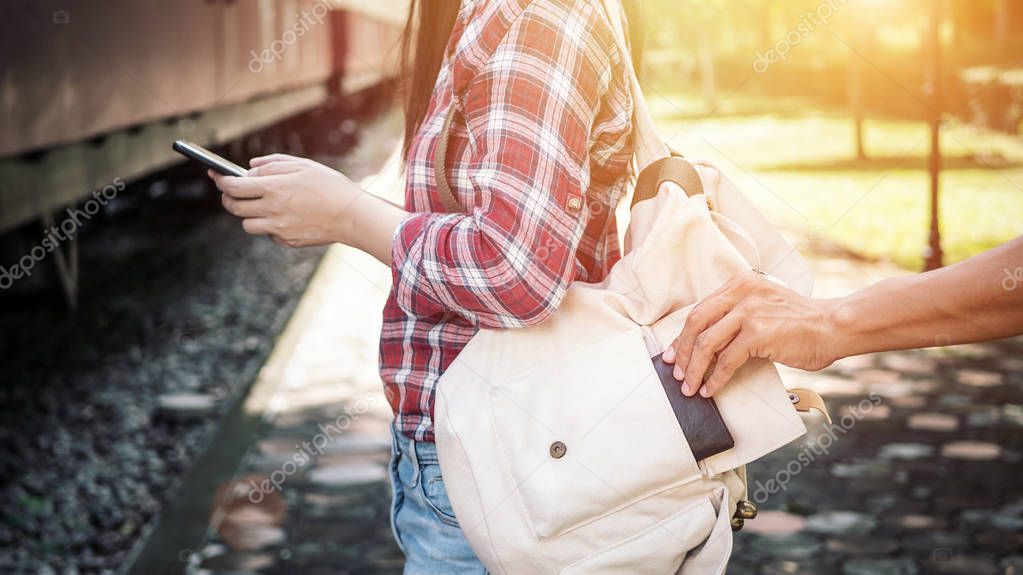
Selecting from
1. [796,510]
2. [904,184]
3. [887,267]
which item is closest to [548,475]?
[796,510]

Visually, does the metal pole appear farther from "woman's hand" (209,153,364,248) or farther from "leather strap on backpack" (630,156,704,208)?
"woman's hand" (209,153,364,248)

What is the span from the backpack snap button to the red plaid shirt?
165 mm

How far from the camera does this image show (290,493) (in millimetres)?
4566

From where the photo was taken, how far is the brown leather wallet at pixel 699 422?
142 cm

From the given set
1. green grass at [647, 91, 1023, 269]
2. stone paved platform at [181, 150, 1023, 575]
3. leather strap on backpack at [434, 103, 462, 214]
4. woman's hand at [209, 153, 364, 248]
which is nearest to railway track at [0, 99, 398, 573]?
stone paved platform at [181, 150, 1023, 575]

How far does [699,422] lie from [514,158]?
1.38 ft

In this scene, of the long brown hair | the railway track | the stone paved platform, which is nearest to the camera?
the long brown hair

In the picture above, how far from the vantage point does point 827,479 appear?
465 centimetres

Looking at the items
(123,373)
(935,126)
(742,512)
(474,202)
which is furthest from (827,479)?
(123,373)

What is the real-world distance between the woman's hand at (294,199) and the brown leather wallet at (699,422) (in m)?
0.55

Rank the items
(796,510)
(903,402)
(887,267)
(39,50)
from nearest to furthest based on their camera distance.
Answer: (796,510)
(39,50)
(903,402)
(887,267)

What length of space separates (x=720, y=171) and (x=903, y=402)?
170 inches

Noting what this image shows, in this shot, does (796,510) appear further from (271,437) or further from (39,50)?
(39,50)

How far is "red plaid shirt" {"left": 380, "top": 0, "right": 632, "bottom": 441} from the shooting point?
1416 millimetres
